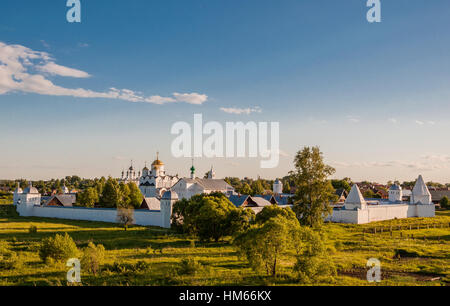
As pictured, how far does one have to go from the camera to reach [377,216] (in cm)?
4288

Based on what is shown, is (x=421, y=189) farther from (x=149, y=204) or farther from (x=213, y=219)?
(x=149, y=204)

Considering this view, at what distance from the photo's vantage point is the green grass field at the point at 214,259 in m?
15.3

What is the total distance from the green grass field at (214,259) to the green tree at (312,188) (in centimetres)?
259

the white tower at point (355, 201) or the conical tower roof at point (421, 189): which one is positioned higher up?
the conical tower roof at point (421, 189)

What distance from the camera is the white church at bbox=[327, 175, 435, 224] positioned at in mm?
40250

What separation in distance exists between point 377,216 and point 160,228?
25933mm

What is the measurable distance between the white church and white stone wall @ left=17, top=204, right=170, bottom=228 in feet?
65.0

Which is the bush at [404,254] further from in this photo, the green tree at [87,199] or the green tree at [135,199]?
the green tree at [87,199]

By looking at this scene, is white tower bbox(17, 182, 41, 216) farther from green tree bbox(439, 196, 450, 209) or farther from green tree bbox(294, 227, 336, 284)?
green tree bbox(439, 196, 450, 209)

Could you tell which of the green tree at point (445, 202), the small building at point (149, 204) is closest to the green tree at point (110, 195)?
the small building at point (149, 204)

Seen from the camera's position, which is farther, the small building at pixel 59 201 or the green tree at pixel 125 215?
the small building at pixel 59 201

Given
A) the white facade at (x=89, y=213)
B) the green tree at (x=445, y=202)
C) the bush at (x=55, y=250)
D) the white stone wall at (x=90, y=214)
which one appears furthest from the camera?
the green tree at (x=445, y=202)
